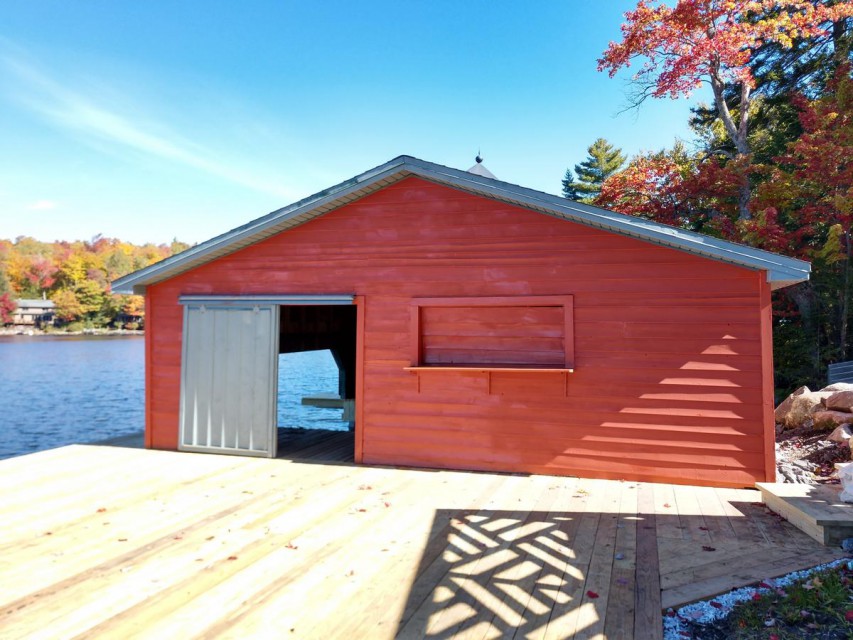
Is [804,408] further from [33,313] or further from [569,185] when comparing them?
[33,313]

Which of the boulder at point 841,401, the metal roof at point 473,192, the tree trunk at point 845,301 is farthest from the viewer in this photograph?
the tree trunk at point 845,301

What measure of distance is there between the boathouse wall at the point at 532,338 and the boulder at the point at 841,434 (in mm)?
1997

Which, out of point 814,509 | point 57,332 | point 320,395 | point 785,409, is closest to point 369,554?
point 814,509

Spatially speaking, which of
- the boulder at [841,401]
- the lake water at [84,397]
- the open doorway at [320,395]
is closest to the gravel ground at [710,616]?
the open doorway at [320,395]

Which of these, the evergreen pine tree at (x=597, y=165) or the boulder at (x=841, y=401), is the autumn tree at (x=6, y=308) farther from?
the boulder at (x=841, y=401)

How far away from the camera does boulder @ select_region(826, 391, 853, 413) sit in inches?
281

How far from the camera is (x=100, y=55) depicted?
20266 millimetres

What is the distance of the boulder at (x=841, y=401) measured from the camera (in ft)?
23.4

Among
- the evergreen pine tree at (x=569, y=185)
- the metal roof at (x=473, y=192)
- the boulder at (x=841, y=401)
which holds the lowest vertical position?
the boulder at (x=841, y=401)

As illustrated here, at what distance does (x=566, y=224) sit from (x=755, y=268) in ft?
6.84

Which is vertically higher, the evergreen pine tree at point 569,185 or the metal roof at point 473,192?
the evergreen pine tree at point 569,185

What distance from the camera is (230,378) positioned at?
24.7ft

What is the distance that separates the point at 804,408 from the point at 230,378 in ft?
29.1

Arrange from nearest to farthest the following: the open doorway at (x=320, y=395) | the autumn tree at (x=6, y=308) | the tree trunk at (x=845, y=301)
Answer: the open doorway at (x=320, y=395) < the tree trunk at (x=845, y=301) < the autumn tree at (x=6, y=308)
